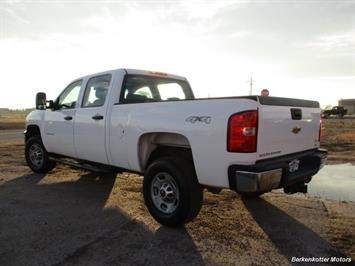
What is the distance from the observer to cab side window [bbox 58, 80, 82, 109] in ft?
23.0

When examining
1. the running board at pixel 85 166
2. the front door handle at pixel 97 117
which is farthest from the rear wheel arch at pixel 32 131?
the front door handle at pixel 97 117

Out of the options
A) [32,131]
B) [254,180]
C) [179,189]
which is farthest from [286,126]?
[32,131]

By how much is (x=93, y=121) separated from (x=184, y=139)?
1917 mm

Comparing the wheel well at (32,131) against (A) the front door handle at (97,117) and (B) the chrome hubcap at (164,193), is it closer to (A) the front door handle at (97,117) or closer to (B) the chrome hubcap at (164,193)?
(A) the front door handle at (97,117)

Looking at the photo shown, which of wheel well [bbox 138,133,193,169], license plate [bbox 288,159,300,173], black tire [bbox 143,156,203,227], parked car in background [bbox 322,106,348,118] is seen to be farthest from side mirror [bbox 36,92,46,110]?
parked car in background [bbox 322,106,348,118]

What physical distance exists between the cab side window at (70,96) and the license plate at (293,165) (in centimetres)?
412

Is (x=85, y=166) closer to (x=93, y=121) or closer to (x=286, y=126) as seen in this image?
(x=93, y=121)

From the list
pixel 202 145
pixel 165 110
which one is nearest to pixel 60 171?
pixel 165 110

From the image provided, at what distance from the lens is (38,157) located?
8242mm

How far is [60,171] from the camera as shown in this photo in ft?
28.3

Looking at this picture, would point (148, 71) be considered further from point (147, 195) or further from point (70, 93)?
point (147, 195)

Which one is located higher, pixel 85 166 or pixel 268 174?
pixel 268 174

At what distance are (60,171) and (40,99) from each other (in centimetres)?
183

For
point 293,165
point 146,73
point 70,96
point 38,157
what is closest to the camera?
point 293,165
